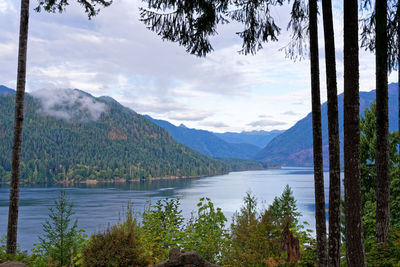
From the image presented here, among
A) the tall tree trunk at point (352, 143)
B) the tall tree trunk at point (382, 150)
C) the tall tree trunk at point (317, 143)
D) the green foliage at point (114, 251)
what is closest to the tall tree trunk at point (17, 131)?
A: the green foliage at point (114, 251)

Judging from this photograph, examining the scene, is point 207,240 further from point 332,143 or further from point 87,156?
point 87,156

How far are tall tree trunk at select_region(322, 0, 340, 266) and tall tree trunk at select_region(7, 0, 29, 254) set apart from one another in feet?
17.9

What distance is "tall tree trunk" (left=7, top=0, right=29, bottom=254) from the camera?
662cm

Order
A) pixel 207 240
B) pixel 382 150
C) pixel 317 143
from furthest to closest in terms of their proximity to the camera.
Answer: pixel 207 240 → pixel 382 150 → pixel 317 143

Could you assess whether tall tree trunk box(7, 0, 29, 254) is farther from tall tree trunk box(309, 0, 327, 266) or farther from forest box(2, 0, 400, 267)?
tall tree trunk box(309, 0, 327, 266)

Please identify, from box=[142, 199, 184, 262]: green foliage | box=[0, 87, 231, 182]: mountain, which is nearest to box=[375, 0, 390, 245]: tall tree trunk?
box=[142, 199, 184, 262]: green foliage

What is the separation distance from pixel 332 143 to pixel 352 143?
0.60 metres

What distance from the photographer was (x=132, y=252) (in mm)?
5281

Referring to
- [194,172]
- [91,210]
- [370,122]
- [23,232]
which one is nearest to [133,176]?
[194,172]

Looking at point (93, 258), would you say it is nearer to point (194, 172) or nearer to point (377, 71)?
point (377, 71)

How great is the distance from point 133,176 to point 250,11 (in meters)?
128

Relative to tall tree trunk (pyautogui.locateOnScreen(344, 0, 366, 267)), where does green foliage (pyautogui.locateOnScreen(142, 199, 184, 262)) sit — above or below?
below

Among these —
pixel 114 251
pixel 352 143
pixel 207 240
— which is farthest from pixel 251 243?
pixel 352 143

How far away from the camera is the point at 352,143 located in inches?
174
